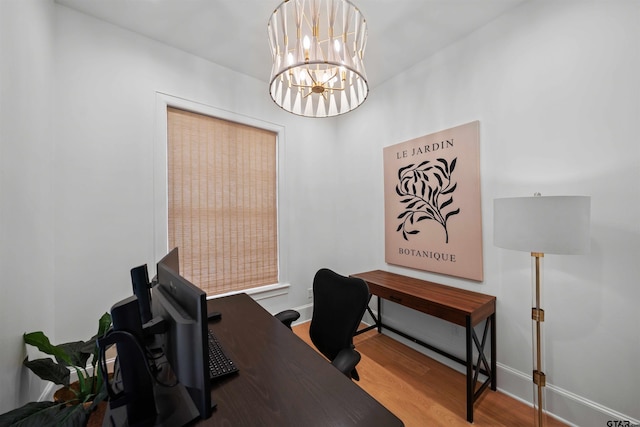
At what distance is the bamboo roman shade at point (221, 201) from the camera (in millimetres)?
2359

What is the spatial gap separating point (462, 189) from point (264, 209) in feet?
6.61

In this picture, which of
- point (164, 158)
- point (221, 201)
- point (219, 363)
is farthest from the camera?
point (221, 201)

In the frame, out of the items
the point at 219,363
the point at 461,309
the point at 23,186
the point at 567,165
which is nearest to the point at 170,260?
the point at 219,363

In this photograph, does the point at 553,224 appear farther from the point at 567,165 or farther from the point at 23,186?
the point at 23,186

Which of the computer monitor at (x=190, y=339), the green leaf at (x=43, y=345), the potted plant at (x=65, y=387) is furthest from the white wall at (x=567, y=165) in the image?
the green leaf at (x=43, y=345)

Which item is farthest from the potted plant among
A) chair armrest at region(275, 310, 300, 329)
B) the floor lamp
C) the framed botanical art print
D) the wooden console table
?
the framed botanical art print

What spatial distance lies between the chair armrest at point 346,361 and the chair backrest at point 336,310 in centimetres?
11

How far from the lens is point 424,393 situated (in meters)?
1.91

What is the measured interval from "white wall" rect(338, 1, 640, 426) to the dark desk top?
1645mm

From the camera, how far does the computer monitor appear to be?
0.63 metres

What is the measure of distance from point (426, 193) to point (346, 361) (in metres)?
1.74

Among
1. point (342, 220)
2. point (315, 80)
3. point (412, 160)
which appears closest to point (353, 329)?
point (315, 80)

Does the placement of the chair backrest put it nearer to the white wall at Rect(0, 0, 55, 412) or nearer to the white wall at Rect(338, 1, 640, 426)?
the white wall at Rect(338, 1, 640, 426)

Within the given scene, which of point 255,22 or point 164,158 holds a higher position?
point 255,22
